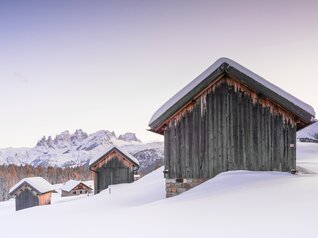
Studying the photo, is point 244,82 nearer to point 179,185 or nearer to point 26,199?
point 179,185

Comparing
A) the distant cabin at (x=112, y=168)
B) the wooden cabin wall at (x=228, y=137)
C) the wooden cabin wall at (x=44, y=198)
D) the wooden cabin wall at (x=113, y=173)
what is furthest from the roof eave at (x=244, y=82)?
the wooden cabin wall at (x=44, y=198)

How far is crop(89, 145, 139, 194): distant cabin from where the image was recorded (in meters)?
24.3

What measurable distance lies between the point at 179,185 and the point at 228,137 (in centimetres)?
232

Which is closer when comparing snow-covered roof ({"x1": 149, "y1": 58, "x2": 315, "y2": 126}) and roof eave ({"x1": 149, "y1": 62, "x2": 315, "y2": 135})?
roof eave ({"x1": 149, "y1": 62, "x2": 315, "y2": 135})

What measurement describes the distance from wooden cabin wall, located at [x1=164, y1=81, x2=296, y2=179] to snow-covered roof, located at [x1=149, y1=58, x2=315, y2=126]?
0.57m

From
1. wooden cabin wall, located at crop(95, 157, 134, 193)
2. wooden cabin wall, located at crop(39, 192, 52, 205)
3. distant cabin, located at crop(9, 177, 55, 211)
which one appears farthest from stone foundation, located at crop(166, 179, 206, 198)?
wooden cabin wall, located at crop(39, 192, 52, 205)

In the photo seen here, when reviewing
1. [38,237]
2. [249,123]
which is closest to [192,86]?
[249,123]

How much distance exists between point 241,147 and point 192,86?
8.35 feet

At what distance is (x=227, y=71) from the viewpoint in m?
8.82

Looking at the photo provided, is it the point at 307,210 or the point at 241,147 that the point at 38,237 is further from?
the point at 241,147

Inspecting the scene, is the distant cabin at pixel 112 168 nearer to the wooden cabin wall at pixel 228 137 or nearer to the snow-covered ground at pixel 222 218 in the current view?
the wooden cabin wall at pixel 228 137

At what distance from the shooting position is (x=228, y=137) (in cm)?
913

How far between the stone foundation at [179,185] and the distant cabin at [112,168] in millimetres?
15143

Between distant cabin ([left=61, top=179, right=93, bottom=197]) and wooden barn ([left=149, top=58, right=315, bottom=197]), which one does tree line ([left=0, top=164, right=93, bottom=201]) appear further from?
wooden barn ([left=149, top=58, right=315, bottom=197])
